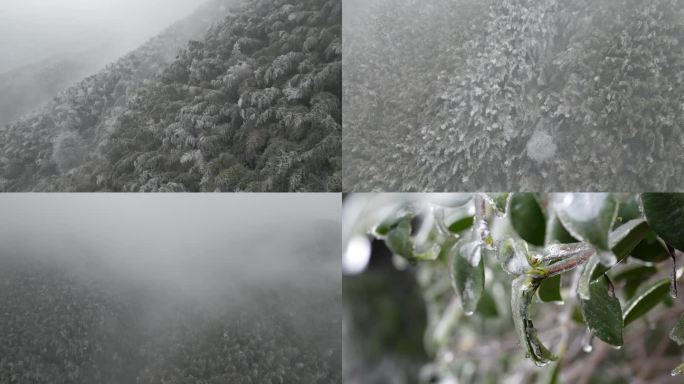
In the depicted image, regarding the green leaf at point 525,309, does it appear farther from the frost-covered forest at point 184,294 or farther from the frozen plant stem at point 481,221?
the frost-covered forest at point 184,294

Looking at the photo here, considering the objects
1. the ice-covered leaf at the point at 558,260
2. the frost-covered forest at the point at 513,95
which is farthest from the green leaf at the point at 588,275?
the frost-covered forest at the point at 513,95

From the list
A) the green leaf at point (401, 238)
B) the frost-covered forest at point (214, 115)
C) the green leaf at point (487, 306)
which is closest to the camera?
the green leaf at point (401, 238)

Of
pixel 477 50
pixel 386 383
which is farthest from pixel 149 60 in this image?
pixel 386 383

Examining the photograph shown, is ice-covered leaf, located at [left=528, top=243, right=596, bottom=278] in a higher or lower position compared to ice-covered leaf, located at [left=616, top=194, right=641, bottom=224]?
higher

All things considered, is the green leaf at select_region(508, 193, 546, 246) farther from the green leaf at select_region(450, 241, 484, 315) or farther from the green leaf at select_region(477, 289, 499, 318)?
the green leaf at select_region(477, 289, 499, 318)

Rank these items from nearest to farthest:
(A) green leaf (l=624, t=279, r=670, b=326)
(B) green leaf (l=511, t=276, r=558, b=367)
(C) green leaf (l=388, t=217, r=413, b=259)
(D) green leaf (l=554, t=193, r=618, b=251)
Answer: (D) green leaf (l=554, t=193, r=618, b=251) → (B) green leaf (l=511, t=276, r=558, b=367) → (A) green leaf (l=624, t=279, r=670, b=326) → (C) green leaf (l=388, t=217, r=413, b=259)

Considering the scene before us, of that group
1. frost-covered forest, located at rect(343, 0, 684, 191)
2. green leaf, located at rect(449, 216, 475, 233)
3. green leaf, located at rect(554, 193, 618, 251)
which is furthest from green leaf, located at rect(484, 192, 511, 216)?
frost-covered forest, located at rect(343, 0, 684, 191)
